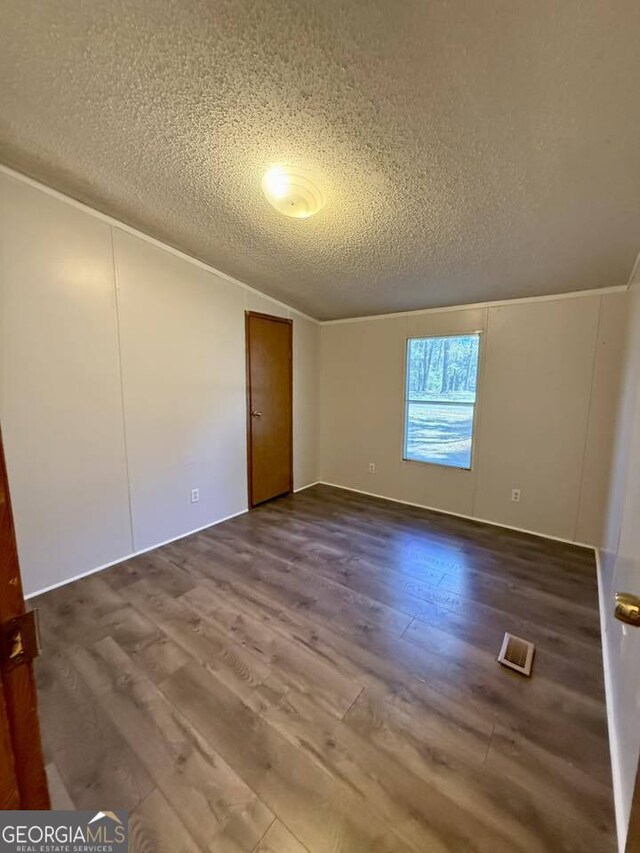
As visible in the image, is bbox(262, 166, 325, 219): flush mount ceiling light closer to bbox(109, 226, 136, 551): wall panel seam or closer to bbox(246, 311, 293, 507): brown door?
bbox(109, 226, 136, 551): wall panel seam

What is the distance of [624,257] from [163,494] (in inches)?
147

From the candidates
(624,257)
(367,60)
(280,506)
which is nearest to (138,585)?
(280,506)

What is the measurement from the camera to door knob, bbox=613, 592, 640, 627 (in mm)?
714

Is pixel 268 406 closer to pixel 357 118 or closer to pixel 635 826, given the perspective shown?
pixel 357 118

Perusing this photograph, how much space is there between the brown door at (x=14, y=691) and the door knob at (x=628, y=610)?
3.53 ft

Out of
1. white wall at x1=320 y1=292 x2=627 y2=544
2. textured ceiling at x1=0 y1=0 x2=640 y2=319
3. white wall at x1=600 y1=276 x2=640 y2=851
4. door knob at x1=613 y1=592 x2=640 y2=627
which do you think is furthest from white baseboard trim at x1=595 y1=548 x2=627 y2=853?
textured ceiling at x1=0 y1=0 x2=640 y2=319

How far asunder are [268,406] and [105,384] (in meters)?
1.65

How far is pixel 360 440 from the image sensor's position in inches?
164

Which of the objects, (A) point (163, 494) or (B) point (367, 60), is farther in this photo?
(A) point (163, 494)

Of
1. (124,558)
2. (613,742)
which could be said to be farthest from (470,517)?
(124,558)

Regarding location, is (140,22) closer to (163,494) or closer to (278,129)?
(278,129)

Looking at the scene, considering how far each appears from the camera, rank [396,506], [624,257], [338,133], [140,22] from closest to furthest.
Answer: [140,22] < [338,133] < [624,257] < [396,506]

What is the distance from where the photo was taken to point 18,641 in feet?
1.68

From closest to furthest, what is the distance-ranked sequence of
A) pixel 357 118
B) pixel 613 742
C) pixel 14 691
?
pixel 14 691 < pixel 613 742 < pixel 357 118
